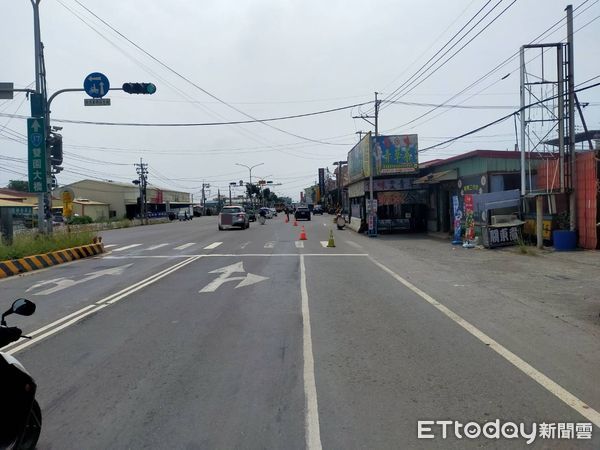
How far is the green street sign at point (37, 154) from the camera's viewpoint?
65.7 ft

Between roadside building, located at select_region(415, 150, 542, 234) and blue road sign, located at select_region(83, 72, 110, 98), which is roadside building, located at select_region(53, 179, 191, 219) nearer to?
roadside building, located at select_region(415, 150, 542, 234)

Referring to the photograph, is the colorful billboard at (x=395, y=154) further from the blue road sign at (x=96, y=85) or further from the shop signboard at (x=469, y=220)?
the blue road sign at (x=96, y=85)

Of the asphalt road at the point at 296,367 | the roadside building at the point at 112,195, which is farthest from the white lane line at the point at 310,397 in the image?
the roadside building at the point at 112,195

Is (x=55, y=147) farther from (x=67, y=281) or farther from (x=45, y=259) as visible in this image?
(x=67, y=281)

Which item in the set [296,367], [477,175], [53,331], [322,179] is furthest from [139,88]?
[322,179]

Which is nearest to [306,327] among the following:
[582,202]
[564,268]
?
[564,268]

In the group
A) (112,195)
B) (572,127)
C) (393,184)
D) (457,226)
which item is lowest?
(457,226)

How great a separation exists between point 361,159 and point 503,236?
18.4 meters

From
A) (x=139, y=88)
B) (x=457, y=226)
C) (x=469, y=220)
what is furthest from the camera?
(x=457, y=226)

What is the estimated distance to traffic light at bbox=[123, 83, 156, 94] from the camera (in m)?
18.3

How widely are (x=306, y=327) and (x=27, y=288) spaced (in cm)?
818

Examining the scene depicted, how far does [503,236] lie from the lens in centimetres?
2083

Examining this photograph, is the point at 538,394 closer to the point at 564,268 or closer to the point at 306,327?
the point at 306,327

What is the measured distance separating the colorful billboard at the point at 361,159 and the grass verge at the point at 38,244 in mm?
18173
